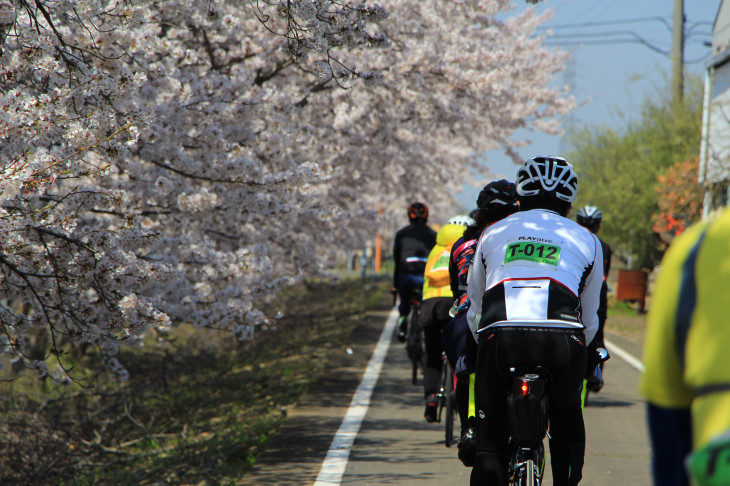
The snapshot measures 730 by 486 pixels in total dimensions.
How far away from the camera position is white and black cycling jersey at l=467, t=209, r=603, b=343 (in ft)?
12.3

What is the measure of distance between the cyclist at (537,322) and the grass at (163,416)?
3.19 m

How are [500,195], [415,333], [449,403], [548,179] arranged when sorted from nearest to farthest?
[548,179] < [500,195] < [449,403] < [415,333]

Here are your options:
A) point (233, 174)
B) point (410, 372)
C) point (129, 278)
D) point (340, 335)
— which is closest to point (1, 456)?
point (129, 278)

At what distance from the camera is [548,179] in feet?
13.9

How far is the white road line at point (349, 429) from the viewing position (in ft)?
21.4

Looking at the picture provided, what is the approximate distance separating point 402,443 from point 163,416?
155 inches

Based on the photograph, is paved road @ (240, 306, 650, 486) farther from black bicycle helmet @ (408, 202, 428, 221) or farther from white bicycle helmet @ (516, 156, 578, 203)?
white bicycle helmet @ (516, 156, 578, 203)

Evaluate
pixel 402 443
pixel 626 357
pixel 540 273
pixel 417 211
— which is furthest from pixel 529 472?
pixel 626 357

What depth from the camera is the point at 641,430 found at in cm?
850

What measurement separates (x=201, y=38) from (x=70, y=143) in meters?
6.70

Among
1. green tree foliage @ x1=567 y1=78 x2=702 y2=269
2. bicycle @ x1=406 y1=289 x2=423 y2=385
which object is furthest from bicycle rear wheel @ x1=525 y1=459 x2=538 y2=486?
green tree foliage @ x1=567 y1=78 x2=702 y2=269

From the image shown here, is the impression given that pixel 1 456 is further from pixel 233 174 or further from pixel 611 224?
pixel 611 224

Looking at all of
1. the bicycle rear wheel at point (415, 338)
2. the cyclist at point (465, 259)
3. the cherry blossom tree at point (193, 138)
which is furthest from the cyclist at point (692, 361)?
the bicycle rear wheel at point (415, 338)

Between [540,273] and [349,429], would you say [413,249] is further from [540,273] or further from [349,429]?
[540,273]
